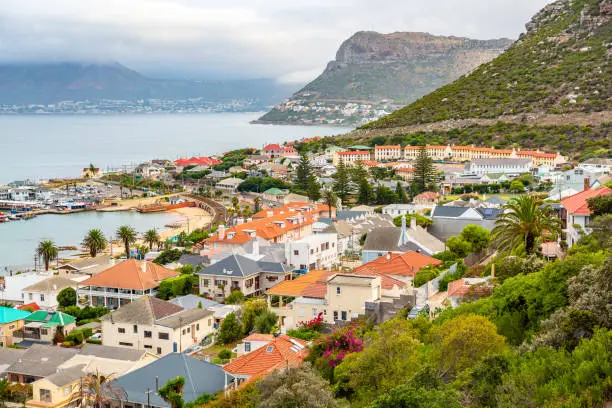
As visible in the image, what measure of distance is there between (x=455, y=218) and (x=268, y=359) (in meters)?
23.4

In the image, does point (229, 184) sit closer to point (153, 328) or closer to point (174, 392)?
point (153, 328)

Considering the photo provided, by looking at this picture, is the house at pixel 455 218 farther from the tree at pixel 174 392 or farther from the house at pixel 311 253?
the tree at pixel 174 392

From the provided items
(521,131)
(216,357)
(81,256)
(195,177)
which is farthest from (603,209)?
(195,177)

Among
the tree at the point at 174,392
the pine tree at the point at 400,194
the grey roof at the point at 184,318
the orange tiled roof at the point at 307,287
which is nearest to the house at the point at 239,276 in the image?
the orange tiled roof at the point at 307,287

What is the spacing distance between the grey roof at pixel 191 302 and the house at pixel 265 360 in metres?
8.89

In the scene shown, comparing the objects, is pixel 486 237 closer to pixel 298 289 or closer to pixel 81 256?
pixel 298 289

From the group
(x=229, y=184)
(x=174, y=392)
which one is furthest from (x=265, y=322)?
(x=229, y=184)

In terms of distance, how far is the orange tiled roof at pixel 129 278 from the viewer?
30.4 meters

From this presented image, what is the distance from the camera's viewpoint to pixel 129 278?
30766 millimetres

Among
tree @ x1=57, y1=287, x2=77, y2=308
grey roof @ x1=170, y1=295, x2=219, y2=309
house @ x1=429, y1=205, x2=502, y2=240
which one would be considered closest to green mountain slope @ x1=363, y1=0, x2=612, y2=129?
house @ x1=429, y1=205, x2=502, y2=240

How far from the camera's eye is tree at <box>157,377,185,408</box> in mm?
17672

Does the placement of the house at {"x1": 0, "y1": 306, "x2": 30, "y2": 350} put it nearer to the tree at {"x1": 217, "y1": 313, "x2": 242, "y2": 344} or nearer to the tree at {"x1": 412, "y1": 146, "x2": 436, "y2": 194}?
the tree at {"x1": 217, "y1": 313, "x2": 242, "y2": 344}

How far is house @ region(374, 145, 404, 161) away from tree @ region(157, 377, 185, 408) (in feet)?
241

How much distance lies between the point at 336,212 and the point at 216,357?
31.3m
